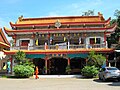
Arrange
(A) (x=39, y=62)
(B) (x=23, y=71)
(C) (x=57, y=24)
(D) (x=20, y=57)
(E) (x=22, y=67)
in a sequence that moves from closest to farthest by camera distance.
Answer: (B) (x=23, y=71), (E) (x=22, y=67), (D) (x=20, y=57), (C) (x=57, y=24), (A) (x=39, y=62)

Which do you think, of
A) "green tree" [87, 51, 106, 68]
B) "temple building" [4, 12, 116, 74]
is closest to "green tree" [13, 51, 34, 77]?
"temple building" [4, 12, 116, 74]

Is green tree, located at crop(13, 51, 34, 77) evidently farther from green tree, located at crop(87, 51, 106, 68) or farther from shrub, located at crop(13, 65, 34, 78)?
green tree, located at crop(87, 51, 106, 68)

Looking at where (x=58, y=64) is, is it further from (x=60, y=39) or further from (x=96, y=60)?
(x=96, y=60)

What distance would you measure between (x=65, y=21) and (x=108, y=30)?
6.52 m

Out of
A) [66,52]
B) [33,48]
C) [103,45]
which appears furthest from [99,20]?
[33,48]

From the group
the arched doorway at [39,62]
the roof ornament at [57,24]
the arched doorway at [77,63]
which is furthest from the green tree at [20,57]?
the arched doorway at [77,63]

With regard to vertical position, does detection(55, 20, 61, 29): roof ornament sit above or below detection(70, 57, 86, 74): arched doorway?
above

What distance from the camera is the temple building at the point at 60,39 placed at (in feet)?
97.8

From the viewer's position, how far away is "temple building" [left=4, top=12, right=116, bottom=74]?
97.8ft

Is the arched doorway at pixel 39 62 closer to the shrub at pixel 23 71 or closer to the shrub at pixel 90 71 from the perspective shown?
the shrub at pixel 23 71

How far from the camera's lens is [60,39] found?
32.9 m

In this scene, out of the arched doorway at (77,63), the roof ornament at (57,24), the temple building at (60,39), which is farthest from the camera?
the arched doorway at (77,63)

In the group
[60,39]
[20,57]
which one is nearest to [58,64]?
[60,39]

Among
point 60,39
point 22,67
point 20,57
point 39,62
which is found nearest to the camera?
point 22,67
